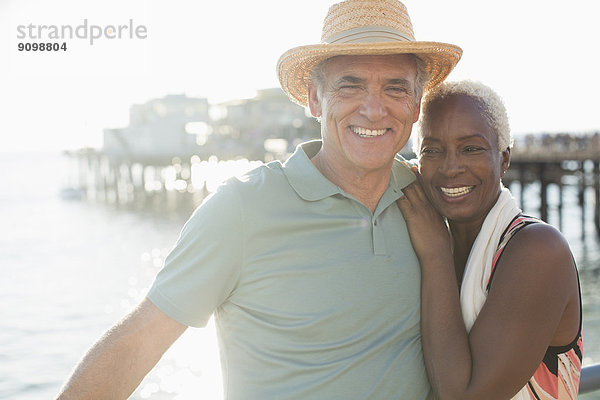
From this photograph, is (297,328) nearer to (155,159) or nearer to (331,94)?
(331,94)

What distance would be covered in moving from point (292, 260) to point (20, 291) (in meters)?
24.8

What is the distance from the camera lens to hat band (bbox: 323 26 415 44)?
95.0 inches

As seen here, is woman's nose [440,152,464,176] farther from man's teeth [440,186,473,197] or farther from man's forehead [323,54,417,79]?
man's forehead [323,54,417,79]

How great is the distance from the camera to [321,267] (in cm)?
224

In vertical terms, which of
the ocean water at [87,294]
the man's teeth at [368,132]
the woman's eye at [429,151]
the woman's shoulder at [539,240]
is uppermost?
the man's teeth at [368,132]

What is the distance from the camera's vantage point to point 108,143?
55.2 metres

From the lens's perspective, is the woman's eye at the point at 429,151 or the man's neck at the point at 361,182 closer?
the man's neck at the point at 361,182

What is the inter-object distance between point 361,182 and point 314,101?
446mm

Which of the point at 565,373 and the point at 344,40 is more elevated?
the point at 344,40

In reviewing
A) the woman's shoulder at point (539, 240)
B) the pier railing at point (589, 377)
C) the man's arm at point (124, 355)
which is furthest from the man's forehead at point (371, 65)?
the pier railing at point (589, 377)

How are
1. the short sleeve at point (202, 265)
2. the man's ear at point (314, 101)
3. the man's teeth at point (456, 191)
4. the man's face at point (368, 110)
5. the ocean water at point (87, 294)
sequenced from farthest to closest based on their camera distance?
1. the ocean water at point (87, 294)
2. the man's ear at point (314, 101)
3. the man's teeth at point (456, 191)
4. the man's face at point (368, 110)
5. the short sleeve at point (202, 265)

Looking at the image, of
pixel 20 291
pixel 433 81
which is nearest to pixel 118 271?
pixel 20 291

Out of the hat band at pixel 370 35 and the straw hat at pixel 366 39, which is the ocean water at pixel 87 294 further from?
the hat band at pixel 370 35

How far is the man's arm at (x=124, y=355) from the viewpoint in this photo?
1.96m
